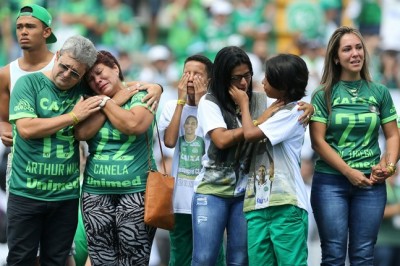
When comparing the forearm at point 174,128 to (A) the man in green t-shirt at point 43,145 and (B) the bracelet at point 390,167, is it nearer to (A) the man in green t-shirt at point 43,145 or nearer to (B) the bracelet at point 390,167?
(A) the man in green t-shirt at point 43,145

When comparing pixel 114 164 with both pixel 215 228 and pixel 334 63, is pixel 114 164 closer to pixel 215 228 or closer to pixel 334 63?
pixel 215 228

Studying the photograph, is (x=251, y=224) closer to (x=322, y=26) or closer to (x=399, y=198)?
(x=399, y=198)

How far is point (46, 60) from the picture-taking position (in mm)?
7477

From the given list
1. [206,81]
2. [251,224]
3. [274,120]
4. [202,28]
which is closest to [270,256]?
[251,224]

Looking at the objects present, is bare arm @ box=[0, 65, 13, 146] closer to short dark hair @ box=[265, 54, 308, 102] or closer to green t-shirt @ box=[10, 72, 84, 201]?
green t-shirt @ box=[10, 72, 84, 201]

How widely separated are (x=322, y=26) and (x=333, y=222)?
7.57 metres

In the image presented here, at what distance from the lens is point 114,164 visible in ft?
22.3

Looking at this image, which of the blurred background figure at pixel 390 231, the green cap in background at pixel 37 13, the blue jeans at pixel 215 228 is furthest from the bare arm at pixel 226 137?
the blurred background figure at pixel 390 231

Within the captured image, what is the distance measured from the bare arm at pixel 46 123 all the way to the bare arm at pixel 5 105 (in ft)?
2.50

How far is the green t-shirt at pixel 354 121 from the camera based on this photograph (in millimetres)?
7031

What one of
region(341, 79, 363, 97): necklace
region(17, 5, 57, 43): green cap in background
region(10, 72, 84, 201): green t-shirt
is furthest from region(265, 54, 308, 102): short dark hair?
region(17, 5, 57, 43): green cap in background

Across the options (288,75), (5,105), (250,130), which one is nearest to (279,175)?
(250,130)

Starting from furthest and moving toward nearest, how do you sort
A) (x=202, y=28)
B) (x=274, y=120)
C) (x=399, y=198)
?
(x=202, y=28) → (x=399, y=198) → (x=274, y=120)

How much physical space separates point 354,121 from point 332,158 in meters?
0.31
